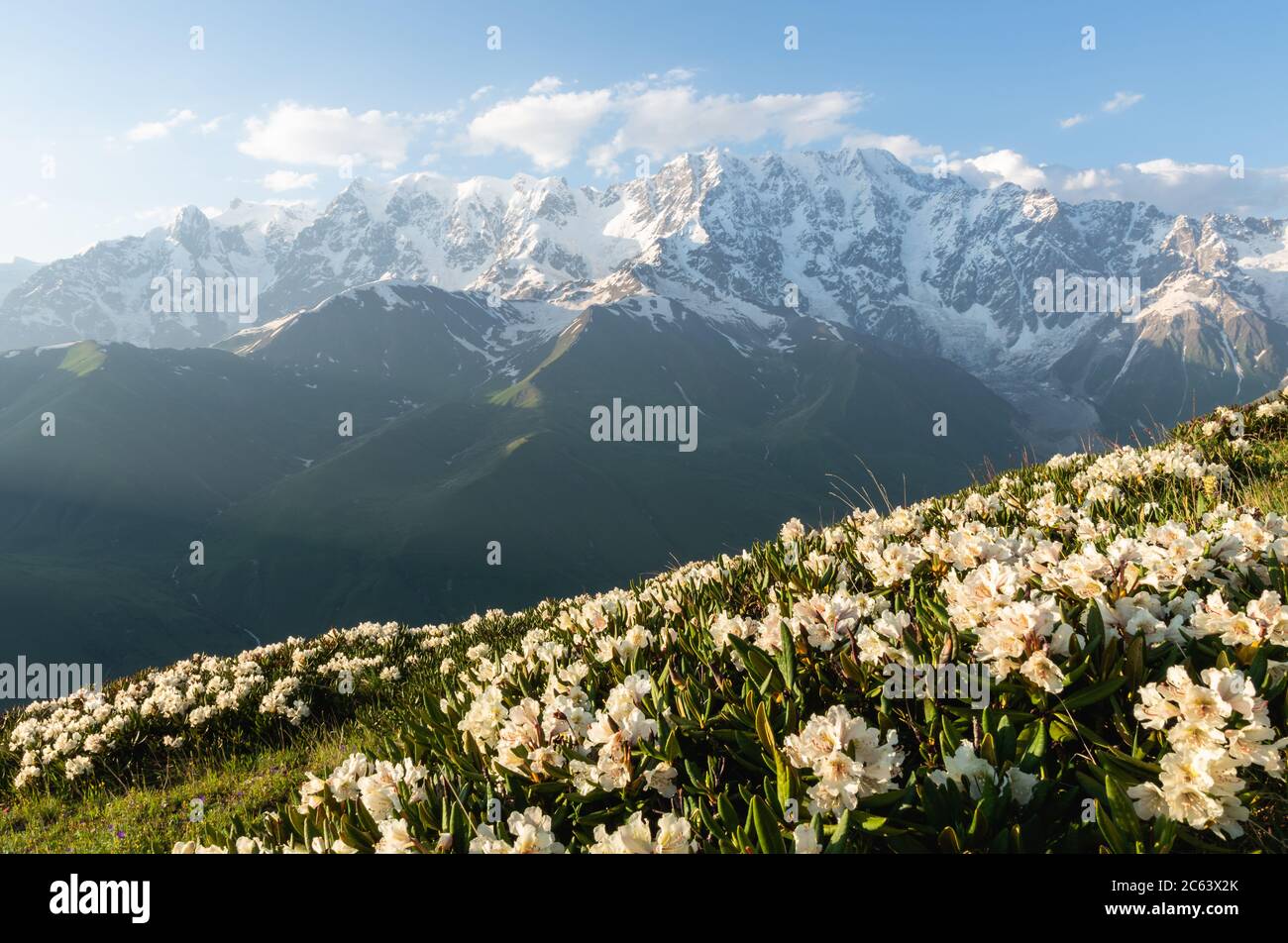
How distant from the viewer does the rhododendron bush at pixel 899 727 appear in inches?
109

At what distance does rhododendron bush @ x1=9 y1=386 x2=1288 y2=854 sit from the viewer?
2.76 meters

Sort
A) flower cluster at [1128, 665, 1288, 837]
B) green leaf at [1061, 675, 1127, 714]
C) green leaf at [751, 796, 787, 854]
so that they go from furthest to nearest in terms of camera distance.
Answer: green leaf at [1061, 675, 1127, 714] → green leaf at [751, 796, 787, 854] → flower cluster at [1128, 665, 1288, 837]

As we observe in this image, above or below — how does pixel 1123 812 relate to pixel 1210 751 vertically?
below

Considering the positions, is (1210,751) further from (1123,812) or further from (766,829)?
(766,829)

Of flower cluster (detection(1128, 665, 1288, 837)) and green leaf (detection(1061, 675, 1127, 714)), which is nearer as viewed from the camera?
flower cluster (detection(1128, 665, 1288, 837))

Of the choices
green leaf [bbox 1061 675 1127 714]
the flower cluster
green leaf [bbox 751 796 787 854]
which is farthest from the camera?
green leaf [bbox 1061 675 1127 714]

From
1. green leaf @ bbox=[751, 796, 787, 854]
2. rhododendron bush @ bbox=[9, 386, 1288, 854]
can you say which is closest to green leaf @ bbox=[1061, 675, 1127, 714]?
rhododendron bush @ bbox=[9, 386, 1288, 854]

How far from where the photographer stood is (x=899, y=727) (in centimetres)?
369

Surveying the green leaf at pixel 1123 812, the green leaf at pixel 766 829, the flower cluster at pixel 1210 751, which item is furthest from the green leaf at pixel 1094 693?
the green leaf at pixel 766 829

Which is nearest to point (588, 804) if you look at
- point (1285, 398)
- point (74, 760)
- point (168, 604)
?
point (74, 760)

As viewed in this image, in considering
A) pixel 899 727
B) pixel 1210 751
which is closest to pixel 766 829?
pixel 899 727

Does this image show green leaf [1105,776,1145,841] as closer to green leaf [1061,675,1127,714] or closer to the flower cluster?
the flower cluster

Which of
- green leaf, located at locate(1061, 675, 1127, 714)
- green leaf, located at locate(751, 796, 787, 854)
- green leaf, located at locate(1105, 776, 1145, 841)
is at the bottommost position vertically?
green leaf, located at locate(751, 796, 787, 854)
